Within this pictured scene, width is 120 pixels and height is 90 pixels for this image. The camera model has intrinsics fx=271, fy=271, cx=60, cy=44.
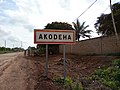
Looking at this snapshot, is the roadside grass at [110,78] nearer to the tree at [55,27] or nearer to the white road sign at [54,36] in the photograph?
the white road sign at [54,36]

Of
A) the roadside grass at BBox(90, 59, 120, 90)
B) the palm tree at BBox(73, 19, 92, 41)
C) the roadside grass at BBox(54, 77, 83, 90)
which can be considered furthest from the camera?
the palm tree at BBox(73, 19, 92, 41)

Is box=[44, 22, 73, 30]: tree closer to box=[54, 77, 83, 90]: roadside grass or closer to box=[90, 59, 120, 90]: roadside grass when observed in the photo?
box=[90, 59, 120, 90]: roadside grass

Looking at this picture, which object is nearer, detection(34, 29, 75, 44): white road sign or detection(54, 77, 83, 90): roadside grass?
detection(54, 77, 83, 90): roadside grass

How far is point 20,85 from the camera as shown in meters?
10.3

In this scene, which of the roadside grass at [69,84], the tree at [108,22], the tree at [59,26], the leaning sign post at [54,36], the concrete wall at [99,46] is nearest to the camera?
the roadside grass at [69,84]

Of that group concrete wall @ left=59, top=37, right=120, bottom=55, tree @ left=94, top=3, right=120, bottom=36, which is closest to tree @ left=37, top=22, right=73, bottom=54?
concrete wall @ left=59, top=37, right=120, bottom=55

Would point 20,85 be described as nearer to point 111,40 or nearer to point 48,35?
point 48,35

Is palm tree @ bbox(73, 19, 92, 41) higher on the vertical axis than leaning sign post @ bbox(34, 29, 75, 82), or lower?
higher

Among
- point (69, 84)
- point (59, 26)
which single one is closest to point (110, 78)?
point (69, 84)

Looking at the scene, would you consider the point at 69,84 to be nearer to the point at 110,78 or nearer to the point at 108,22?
the point at 110,78

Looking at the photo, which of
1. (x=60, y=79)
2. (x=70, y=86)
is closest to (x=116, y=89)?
(x=70, y=86)

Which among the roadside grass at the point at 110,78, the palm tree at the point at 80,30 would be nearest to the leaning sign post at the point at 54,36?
the roadside grass at the point at 110,78

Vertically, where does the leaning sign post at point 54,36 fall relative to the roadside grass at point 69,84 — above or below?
above

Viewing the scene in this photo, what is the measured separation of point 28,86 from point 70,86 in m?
1.60
